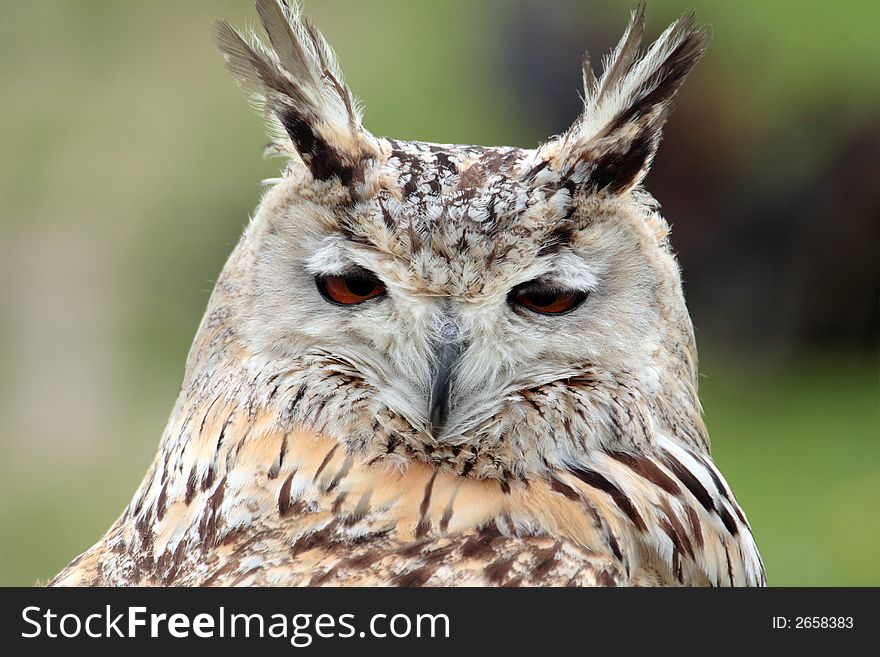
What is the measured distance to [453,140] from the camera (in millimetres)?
6926

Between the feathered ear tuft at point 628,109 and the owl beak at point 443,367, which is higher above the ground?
the feathered ear tuft at point 628,109

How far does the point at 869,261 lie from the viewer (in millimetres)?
5539

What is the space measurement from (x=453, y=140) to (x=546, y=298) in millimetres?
5199

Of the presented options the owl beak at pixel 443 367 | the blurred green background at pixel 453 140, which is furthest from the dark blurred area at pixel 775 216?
the owl beak at pixel 443 367

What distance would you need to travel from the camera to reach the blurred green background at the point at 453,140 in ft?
18.4

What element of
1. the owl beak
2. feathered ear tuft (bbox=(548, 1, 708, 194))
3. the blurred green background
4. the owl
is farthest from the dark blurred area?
the owl beak

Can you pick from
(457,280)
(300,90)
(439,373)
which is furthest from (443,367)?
(300,90)

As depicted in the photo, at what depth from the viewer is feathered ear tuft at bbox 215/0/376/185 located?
1.86 m

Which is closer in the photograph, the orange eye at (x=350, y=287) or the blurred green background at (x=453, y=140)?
the orange eye at (x=350, y=287)

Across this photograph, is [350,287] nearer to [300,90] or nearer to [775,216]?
[300,90]

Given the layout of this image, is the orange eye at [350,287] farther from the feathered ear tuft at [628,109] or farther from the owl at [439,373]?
the feathered ear tuft at [628,109]

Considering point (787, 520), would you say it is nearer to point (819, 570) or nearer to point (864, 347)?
point (819, 570)
